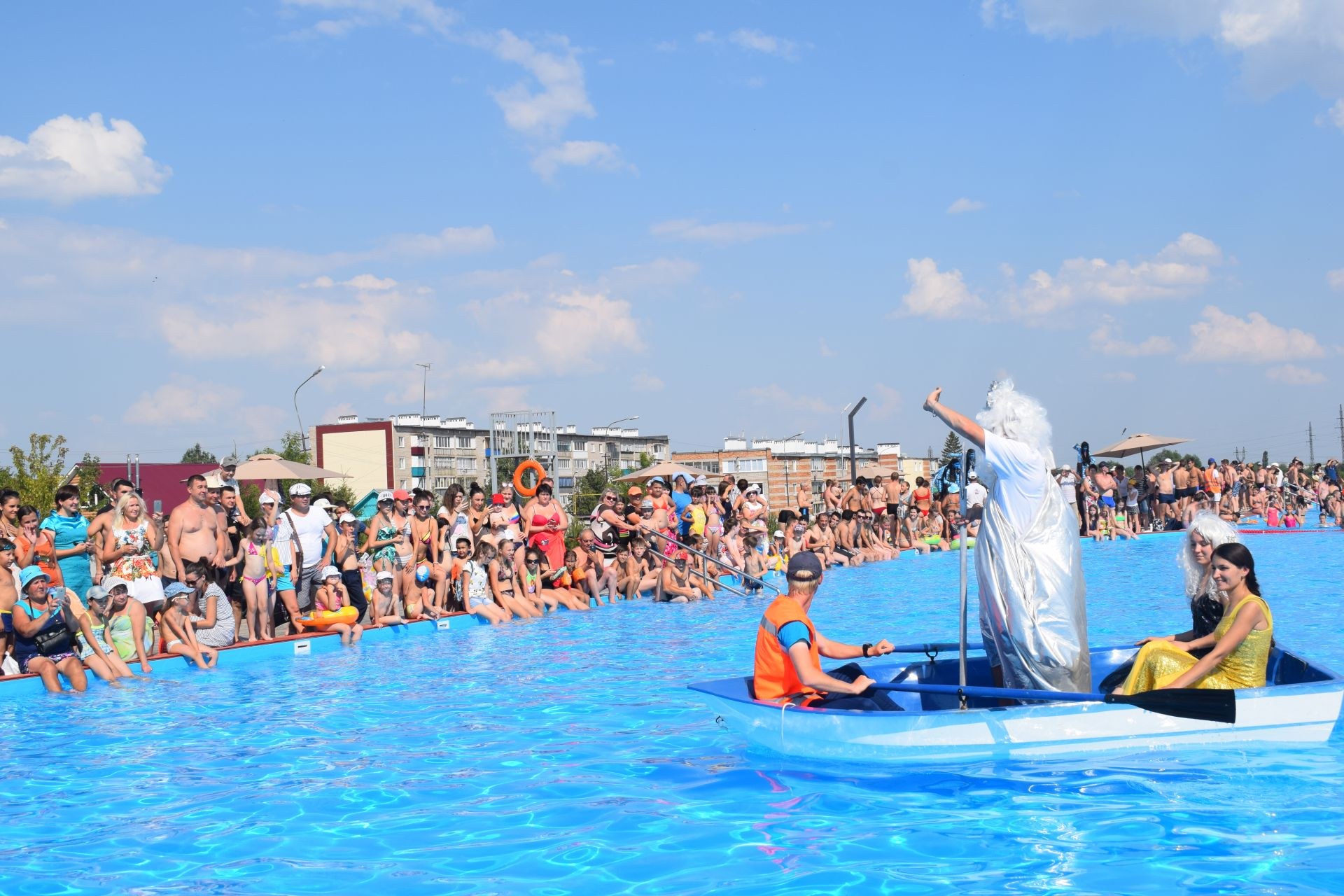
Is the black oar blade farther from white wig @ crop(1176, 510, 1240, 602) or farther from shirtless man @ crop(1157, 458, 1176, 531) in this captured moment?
shirtless man @ crop(1157, 458, 1176, 531)

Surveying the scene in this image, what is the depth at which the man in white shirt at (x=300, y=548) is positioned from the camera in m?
12.7

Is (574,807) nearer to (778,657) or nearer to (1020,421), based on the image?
(778,657)

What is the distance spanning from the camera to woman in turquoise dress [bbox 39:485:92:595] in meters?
11.0

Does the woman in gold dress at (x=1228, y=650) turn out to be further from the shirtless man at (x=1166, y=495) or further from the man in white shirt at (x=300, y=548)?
the shirtless man at (x=1166, y=495)

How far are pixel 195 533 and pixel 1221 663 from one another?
9584 millimetres

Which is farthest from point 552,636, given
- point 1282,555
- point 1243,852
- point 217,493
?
point 1282,555

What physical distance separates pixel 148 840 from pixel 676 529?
12.7 metres

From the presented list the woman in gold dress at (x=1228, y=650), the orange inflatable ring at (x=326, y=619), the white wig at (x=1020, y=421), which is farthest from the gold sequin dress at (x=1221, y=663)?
the orange inflatable ring at (x=326, y=619)

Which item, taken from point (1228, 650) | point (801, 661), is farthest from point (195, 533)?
point (1228, 650)

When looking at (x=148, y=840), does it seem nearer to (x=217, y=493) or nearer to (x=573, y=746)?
(x=573, y=746)

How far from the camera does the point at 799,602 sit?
6496 mm

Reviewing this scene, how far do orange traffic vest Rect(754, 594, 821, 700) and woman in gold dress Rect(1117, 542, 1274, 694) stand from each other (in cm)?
185

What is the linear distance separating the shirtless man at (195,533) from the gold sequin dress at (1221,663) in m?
8.98

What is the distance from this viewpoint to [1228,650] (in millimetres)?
6328
